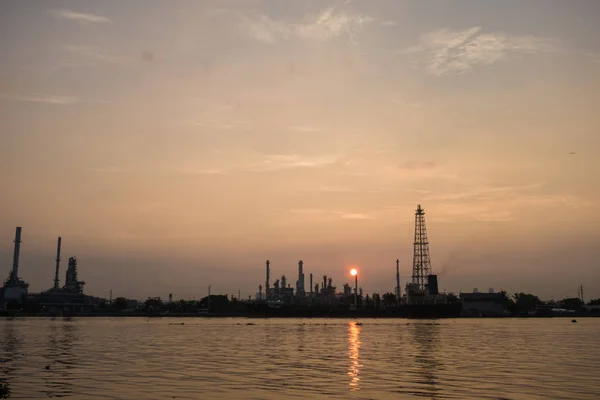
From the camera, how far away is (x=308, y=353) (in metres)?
64.1

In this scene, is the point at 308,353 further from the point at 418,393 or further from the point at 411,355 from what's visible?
the point at 418,393

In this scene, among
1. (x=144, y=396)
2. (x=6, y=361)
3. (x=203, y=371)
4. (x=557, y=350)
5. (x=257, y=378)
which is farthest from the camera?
(x=557, y=350)

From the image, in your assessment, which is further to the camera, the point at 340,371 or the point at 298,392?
the point at 340,371

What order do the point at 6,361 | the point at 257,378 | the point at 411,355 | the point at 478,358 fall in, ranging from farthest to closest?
the point at 411,355 → the point at 478,358 → the point at 6,361 → the point at 257,378

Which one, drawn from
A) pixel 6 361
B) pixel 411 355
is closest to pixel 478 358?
pixel 411 355

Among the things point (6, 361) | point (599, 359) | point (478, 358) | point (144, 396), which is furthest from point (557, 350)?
point (6, 361)

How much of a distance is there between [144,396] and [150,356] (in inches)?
1108

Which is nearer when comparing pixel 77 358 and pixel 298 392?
pixel 298 392

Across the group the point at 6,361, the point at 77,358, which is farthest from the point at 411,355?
the point at 6,361

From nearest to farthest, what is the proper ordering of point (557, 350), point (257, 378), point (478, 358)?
point (257, 378) < point (478, 358) < point (557, 350)

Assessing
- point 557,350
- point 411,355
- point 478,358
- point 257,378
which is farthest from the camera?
point 557,350

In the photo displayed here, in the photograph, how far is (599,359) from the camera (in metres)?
56.7

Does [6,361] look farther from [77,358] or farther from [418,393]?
[418,393]

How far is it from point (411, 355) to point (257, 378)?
83.7 ft
